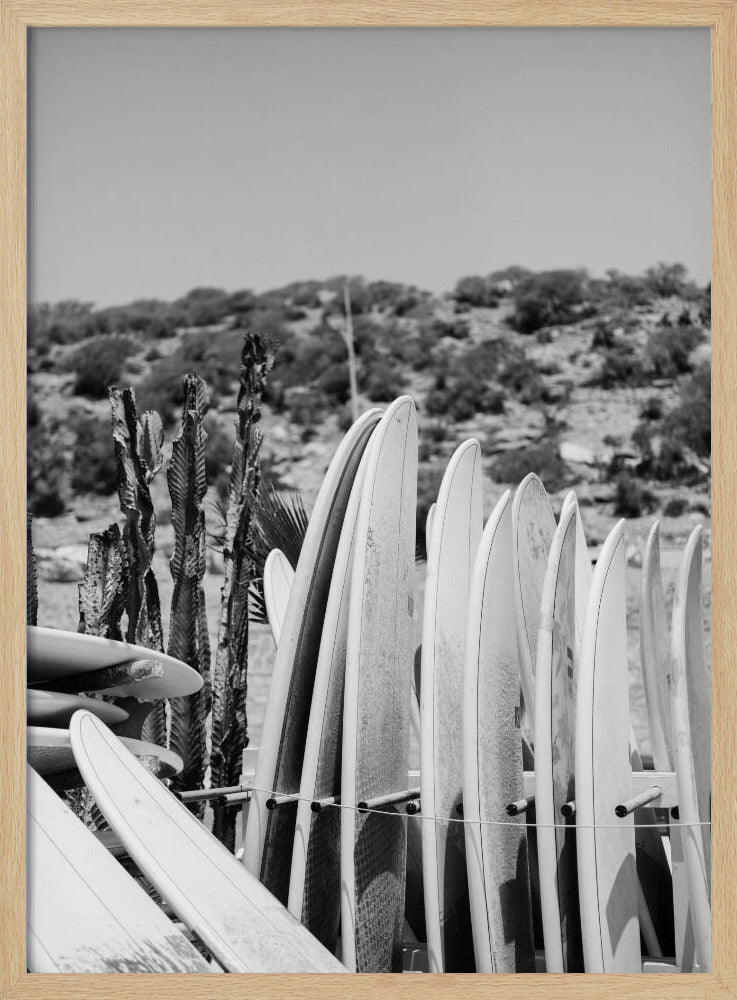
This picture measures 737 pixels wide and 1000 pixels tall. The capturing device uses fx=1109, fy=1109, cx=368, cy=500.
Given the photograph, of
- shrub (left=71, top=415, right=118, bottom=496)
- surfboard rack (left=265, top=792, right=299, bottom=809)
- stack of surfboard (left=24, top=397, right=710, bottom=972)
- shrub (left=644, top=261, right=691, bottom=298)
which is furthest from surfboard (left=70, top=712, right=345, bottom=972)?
shrub (left=644, top=261, right=691, bottom=298)

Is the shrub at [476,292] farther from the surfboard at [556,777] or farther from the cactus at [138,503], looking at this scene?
the surfboard at [556,777]

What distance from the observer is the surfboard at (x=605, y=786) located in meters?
1.47

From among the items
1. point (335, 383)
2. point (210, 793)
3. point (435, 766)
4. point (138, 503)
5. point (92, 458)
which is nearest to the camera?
point (435, 766)

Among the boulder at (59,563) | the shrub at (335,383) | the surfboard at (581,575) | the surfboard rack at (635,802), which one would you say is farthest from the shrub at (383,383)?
the surfboard rack at (635,802)

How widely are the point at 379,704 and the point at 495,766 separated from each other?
7.3 inches

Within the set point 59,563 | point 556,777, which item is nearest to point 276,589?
point 556,777

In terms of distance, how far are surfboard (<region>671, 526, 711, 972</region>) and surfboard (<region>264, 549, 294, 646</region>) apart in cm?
80

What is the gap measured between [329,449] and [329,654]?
614 centimetres

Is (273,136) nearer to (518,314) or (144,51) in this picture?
(144,51)

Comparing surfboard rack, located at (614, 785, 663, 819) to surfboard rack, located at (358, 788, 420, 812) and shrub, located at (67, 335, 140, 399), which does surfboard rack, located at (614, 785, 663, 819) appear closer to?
surfboard rack, located at (358, 788, 420, 812)

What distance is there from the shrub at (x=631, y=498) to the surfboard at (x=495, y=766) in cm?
536

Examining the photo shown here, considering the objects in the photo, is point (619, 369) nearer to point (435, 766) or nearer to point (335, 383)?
point (335, 383)

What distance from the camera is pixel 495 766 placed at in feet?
5.16

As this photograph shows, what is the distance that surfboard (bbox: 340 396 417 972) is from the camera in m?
1.52
